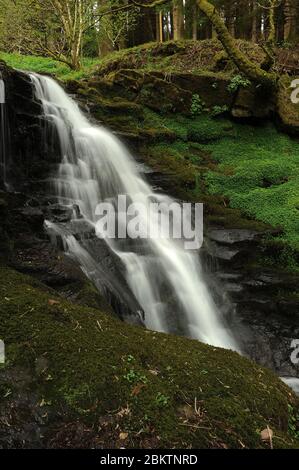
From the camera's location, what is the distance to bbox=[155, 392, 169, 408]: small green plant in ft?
9.13

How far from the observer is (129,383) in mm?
2887

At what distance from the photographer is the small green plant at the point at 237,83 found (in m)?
11.7

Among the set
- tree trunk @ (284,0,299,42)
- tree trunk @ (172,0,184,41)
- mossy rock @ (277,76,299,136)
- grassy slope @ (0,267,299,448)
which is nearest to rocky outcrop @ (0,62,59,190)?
grassy slope @ (0,267,299,448)

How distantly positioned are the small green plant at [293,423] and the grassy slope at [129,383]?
2 centimetres

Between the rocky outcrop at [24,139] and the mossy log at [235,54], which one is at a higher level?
the mossy log at [235,54]

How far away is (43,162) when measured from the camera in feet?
27.3

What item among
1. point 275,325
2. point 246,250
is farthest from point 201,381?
point 246,250

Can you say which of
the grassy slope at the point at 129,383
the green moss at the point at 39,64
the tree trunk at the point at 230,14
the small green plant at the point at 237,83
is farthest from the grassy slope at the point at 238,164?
the tree trunk at the point at 230,14

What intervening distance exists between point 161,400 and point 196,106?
10.4 metres

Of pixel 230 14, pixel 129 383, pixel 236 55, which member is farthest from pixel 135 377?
pixel 230 14

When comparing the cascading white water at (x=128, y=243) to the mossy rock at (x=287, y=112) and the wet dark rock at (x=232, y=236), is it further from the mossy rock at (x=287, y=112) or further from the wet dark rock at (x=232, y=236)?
the mossy rock at (x=287, y=112)

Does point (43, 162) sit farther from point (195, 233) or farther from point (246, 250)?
point (246, 250)

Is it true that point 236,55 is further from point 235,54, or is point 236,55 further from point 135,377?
point 135,377

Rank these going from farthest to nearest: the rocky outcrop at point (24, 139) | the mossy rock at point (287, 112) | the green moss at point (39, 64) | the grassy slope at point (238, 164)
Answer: the green moss at point (39, 64)
the mossy rock at point (287, 112)
the grassy slope at point (238, 164)
the rocky outcrop at point (24, 139)
